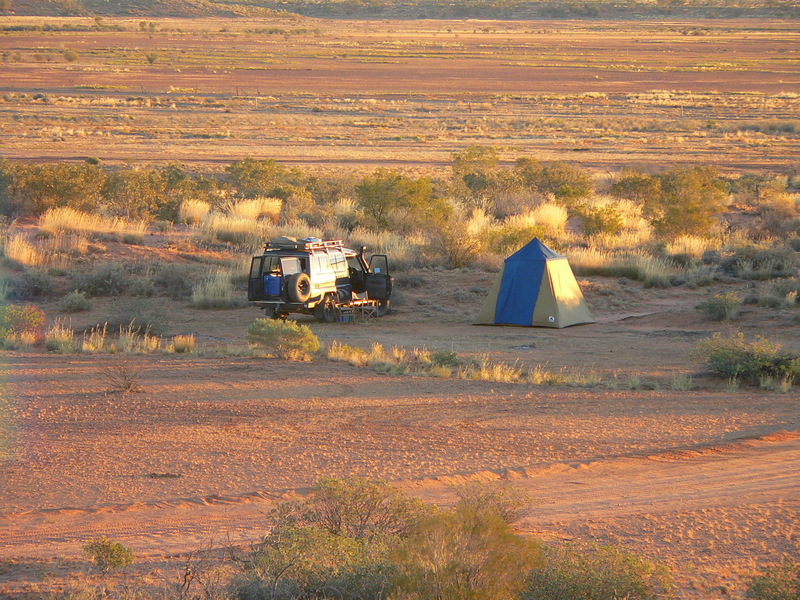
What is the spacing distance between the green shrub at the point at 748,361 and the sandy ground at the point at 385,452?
47 cm

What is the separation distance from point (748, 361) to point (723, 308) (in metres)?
Result: 4.91

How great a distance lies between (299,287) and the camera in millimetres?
17516

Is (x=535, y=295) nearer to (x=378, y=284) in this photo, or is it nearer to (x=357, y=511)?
(x=378, y=284)

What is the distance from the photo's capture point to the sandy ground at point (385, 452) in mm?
7562

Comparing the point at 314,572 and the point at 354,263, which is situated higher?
the point at 354,263

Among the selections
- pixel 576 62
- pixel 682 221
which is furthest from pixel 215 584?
pixel 576 62

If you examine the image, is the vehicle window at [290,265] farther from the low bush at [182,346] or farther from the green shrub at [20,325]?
the green shrub at [20,325]

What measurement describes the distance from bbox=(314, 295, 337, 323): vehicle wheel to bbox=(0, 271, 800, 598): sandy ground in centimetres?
362

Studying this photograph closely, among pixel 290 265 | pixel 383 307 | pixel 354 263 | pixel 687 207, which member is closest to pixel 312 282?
pixel 290 265

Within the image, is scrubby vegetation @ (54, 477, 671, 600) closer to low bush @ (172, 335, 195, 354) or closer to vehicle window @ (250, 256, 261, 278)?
low bush @ (172, 335, 195, 354)

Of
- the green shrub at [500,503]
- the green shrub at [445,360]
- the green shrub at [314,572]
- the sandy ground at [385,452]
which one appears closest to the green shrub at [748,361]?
the sandy ground at [385,452]

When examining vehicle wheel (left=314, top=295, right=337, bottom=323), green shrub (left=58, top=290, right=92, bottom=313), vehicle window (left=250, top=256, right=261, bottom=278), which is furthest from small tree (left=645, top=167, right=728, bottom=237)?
green shrub (left=58, top=290, right=92, bottom=313)

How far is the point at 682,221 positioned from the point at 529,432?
654 inches

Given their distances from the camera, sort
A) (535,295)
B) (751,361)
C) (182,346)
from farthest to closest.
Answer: (535,295)
(182,346)
(751,361)
